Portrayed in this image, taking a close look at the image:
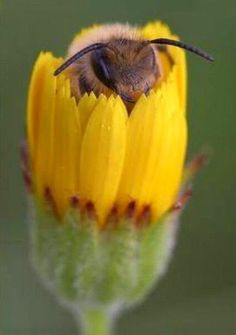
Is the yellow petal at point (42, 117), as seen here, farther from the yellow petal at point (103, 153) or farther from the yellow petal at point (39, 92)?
the yellow petal at point (103, 153)

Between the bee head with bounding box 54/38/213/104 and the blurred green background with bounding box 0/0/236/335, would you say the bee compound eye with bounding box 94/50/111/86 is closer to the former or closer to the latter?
the bee head with bounding box 54/38/213/104

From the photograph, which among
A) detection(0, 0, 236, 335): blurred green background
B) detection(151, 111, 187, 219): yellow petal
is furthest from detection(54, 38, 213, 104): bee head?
detection(0, 0, 236, 335): blurred green background

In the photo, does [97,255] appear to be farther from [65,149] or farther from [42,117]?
[42,117]

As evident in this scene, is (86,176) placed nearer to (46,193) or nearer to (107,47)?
(46,193)

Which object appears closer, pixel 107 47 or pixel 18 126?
pixel 107 47

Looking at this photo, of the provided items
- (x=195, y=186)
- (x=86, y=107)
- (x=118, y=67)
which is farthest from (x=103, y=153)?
(x=195, y=186)

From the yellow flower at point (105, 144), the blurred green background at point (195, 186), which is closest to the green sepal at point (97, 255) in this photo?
the yellow flower at point (105, 144)

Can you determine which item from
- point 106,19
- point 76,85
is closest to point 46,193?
point 76,85
